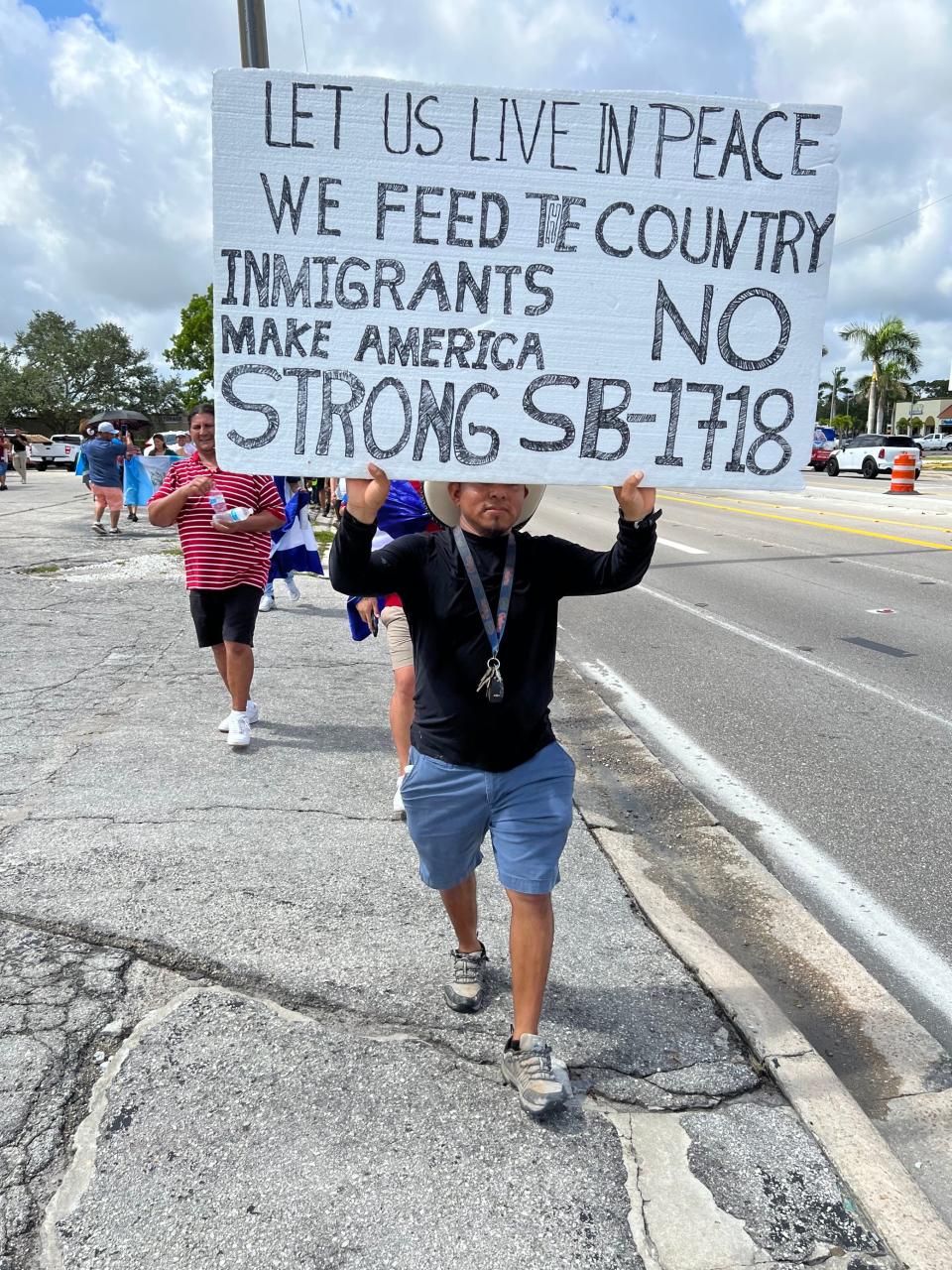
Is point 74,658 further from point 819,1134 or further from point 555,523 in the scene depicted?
point 555,523

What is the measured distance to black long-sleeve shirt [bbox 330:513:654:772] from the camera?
2.70 meters

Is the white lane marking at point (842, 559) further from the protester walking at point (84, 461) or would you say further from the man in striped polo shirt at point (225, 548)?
the protester walking at point (84, 461)

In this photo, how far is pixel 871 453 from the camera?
38.5 metres

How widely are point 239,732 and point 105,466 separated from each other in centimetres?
1147

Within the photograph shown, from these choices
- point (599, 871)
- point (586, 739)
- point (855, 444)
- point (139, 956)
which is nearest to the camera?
point (139, 956)

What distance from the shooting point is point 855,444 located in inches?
1560

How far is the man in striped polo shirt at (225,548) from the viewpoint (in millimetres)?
5230

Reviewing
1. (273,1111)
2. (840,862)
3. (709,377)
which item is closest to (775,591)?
(840,862)

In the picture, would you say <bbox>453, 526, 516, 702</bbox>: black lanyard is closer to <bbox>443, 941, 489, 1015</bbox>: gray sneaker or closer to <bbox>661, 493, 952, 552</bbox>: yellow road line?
<bbox>443, 941, 489, 1015</bbox>: gray sneaker

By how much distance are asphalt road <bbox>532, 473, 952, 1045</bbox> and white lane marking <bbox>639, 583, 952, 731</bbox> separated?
20mm

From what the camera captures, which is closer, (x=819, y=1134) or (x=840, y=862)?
(x=819, y=1134)

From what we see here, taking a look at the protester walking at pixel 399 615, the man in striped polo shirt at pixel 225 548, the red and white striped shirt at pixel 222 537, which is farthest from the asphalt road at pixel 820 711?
the red and white striped shirt at pixel 222 537

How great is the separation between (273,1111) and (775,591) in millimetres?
10095

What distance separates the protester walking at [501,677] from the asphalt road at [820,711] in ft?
4.81
